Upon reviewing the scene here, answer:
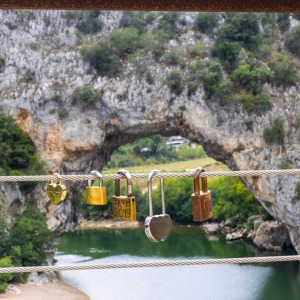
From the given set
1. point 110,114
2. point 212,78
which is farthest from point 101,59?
point 212,78

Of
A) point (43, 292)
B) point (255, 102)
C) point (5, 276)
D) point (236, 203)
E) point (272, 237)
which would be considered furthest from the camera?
point (236, 203)

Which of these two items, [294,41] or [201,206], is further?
[294,41]

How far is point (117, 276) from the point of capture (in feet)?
57.5

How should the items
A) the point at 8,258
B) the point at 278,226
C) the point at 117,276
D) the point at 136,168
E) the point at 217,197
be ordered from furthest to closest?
the point at 136,168 < the point at 217,197 < the point at 278,226 < the point at 117,276 < the point at 8,258

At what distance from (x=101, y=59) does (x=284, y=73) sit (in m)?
4.86

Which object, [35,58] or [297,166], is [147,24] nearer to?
[35,58]

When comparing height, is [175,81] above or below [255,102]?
above

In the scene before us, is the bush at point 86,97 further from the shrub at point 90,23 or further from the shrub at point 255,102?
the shrub at point 255,102

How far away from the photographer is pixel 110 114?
18.5 meters

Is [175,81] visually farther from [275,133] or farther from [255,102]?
[275,133]

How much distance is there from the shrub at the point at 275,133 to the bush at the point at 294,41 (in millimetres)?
2280

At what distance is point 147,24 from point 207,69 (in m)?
2.28

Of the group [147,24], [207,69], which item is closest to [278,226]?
[207,69]

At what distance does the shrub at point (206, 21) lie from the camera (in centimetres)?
1892
